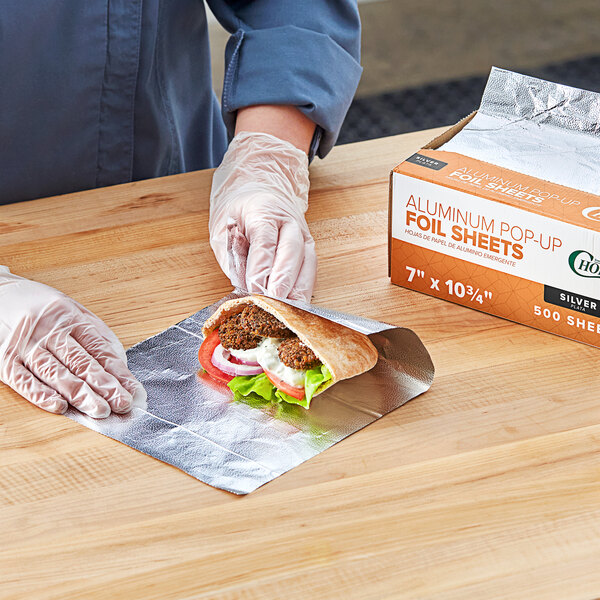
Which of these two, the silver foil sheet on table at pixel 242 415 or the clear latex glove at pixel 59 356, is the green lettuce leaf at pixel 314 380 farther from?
the clear latex glove at pixel 59 356

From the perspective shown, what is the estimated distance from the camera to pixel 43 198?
1.75 m

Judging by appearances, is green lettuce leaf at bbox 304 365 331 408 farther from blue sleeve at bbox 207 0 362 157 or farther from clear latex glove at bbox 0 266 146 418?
blue sleeve at bbox 207 0 362 157

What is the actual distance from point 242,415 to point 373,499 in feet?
0.86

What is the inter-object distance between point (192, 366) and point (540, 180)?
61 cm

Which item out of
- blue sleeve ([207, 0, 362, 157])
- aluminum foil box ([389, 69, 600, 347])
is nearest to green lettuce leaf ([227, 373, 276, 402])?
aluminum foil box ([389, 69, 600, 347])

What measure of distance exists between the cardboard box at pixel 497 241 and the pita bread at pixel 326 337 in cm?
19

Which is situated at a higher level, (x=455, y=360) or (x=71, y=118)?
(x=71, y=118)

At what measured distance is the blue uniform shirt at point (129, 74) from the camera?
5.29 ft

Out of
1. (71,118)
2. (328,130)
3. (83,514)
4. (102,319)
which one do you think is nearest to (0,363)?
(102,319)

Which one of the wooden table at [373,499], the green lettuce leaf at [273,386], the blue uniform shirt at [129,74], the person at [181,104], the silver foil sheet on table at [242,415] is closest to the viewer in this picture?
the wooden table at [373,499]

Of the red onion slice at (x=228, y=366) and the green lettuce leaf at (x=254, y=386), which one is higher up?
the red onion slice at (x=228, y=366)

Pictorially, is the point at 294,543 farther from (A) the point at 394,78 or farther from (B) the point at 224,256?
(A) the point at 394,78

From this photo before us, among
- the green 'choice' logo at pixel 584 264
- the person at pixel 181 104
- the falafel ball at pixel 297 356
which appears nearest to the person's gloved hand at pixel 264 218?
the person at pixel 181 104

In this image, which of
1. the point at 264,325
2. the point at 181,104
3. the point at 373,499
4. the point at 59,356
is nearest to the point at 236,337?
the point at 264,325
